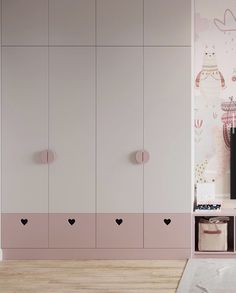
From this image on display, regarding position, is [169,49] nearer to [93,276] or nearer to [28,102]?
[28,102]

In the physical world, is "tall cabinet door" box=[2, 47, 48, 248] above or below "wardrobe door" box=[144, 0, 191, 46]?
below

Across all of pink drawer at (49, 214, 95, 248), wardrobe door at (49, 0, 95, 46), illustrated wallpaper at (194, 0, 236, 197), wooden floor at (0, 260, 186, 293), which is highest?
wardrobe door at (49, 0, 95, 46)

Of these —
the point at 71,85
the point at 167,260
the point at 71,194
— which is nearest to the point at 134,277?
the point at 167,260

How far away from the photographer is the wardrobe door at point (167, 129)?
4664 millimetres

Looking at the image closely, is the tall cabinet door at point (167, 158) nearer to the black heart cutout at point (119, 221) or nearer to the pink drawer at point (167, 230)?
the pink drawer at point (167, 230)

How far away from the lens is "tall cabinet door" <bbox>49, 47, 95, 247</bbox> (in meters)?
4.70

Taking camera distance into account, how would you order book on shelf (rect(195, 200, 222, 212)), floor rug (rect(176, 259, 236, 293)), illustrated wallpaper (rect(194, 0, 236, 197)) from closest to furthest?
floor rug (rect(176, 259, 236, 293))
book on shelf (rect(195, 200, 222, 212))
illustrated wallpaper (rect(194, 0, 236, 197))

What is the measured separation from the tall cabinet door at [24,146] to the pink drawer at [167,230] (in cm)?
83

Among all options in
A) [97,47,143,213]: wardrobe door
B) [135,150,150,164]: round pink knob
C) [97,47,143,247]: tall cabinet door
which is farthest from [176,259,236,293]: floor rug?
[135,150,150,164]: round pink knob

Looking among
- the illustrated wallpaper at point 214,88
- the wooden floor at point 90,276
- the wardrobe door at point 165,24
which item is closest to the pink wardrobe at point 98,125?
the wardrobe door at point 165,24

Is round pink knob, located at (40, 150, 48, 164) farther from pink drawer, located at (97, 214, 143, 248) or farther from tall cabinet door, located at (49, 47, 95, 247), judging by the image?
pink drawer, located at (97, 214, 143, 248)

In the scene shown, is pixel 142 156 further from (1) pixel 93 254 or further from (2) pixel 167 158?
(1) pixel 93 254

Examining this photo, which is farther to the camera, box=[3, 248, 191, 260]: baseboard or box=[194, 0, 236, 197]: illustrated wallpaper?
box=[194, 0, 236, 197]: illustrated wallpaper

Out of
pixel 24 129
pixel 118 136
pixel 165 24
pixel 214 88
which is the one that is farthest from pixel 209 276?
pixel 165 24
